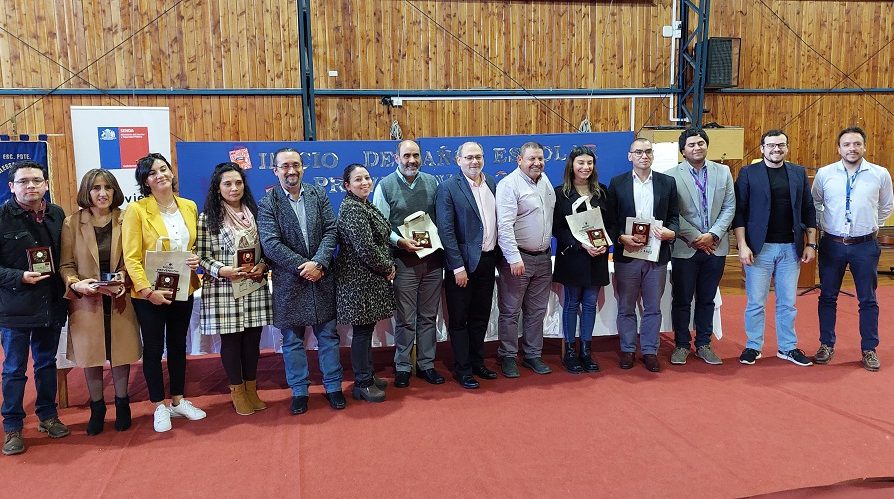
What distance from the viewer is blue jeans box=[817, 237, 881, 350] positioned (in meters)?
4.00

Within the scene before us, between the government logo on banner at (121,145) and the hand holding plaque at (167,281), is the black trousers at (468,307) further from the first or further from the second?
the government logo on banner at (121,145)

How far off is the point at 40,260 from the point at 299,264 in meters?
1.17

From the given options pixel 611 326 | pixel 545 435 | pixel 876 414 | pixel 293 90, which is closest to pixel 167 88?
pixel 293 90

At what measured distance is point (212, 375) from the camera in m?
4.22

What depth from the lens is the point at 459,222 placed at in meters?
3.81

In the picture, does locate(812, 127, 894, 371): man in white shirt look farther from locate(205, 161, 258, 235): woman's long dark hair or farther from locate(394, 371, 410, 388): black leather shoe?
locate(205, 161, 258, 235): woman's long dark hair

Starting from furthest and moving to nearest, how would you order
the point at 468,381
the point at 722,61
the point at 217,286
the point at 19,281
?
the point at 722,61
the point at 468,381
the point at 217,286
the point at 19,281

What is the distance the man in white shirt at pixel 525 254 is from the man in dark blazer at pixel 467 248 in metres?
0.10

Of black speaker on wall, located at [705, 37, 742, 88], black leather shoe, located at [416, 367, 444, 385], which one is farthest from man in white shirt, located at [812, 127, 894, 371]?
black speaker on wall, located at [705, 37, 742, 88]

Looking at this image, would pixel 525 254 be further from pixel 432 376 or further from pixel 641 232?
pixel 432 376

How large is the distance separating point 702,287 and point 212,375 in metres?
3.19

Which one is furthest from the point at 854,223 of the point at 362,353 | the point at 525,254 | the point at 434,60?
the point at 434,60

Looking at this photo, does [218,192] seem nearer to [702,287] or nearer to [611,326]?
[611,326]

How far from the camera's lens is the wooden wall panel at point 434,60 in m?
7.87
